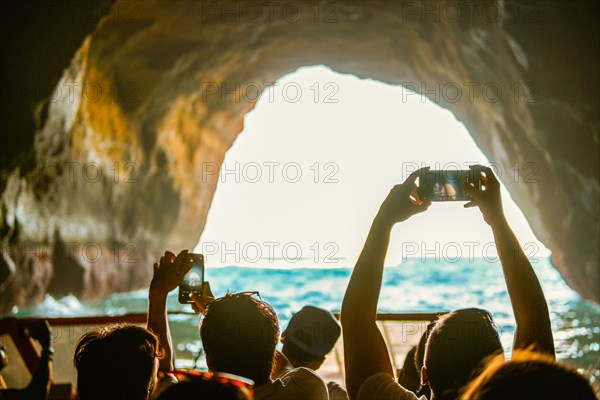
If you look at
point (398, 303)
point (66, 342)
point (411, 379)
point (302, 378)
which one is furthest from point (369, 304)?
point (398, 303)

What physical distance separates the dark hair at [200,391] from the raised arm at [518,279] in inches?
33.9

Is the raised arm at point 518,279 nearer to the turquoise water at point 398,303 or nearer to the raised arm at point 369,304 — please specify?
the turquoise water at point 398,303

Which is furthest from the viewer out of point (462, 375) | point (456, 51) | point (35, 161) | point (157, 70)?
point (157, 70)

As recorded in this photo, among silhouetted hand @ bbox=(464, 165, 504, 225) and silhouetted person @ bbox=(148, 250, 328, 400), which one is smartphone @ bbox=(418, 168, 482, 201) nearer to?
silhouetted hand @ bbox=(464, 165, 504, 225)

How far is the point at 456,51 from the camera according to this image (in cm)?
1323

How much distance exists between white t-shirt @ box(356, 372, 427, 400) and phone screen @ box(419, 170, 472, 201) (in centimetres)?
66

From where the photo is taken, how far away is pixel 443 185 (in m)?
1.88

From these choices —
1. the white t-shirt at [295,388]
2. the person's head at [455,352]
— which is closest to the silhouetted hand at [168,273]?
the white t-shirt at [295,388]

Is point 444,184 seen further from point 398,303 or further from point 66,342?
point 398,303

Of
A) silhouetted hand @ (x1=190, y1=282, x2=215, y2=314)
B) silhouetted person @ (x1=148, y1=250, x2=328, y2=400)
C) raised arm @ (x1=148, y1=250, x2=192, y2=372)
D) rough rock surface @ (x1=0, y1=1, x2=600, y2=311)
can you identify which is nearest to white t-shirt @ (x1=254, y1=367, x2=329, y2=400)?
silhouetted person @ (x1=148, y1=250, x2=328, y2=400)

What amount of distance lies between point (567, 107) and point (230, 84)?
13449 millimetres

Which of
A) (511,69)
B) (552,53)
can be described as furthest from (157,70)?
(552,53)

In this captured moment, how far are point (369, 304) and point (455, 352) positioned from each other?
0.92 ft

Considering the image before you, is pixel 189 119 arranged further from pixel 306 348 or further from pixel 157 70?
pixel 306 348
